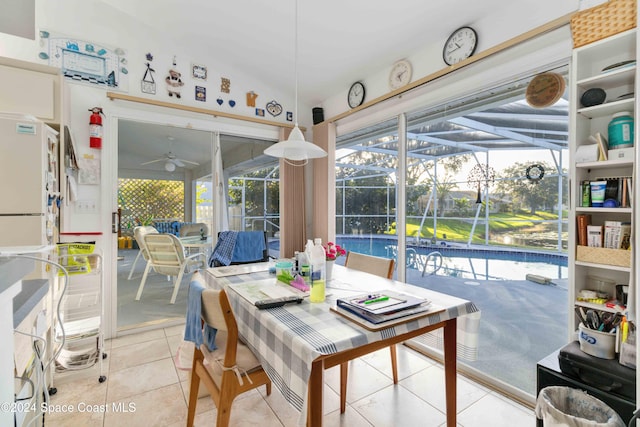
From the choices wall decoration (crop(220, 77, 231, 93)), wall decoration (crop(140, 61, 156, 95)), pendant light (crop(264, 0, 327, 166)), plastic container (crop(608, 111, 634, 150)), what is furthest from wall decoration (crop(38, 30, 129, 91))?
plastic container (crop(608, 111, 634, 150))

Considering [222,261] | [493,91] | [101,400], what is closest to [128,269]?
[222,261]

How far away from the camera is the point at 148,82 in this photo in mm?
2832

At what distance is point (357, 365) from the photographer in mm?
2234

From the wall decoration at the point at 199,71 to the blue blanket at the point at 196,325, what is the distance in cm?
250

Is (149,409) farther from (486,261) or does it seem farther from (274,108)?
(274,108)

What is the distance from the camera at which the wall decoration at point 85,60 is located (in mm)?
2453

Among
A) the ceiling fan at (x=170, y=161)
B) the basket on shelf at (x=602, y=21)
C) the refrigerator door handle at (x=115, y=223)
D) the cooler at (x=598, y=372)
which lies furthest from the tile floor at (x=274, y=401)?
the ceiling fan at (x=170, y=161)

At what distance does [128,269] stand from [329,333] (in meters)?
4.69

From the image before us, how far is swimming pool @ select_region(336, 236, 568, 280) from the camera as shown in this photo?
6.36ft

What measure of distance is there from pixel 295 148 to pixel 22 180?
1.58 metres

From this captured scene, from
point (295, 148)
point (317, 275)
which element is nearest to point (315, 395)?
point (317, 275)

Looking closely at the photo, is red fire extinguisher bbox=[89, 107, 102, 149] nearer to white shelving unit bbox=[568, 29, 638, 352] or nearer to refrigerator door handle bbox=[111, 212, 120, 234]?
refrigerator door handle bbox=[111, 212, 120, 234]

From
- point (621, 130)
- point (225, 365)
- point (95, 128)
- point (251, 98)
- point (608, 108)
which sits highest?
point (251, 98)

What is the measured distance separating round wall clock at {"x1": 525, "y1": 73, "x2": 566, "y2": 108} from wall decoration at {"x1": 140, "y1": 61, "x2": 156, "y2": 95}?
3.10 meters
